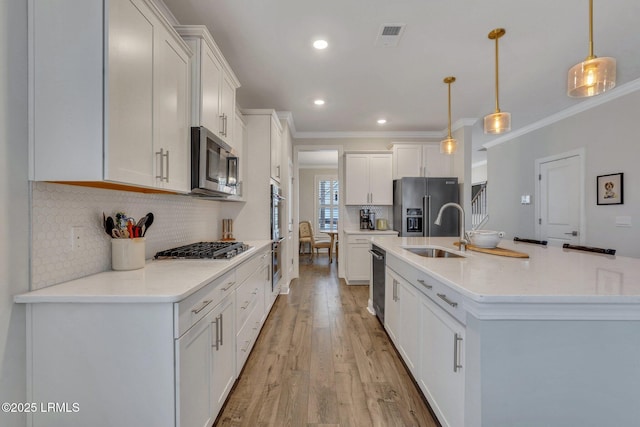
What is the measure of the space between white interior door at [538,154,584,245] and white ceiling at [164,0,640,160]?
883 mm

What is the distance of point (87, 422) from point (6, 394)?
0.30 metres

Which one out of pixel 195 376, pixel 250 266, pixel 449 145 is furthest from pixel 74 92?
pixel 449 145

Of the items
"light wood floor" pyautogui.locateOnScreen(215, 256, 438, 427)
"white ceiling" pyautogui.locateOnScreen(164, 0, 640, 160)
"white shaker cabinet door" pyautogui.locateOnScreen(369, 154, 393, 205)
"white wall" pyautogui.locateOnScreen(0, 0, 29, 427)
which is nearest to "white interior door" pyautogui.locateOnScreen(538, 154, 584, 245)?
"white ceiling" pyautogui.locateOnScreen(164, 0, 640, 160)

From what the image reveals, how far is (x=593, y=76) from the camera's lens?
5.31 ft

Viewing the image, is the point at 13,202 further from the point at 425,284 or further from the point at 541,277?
the point at 541,277

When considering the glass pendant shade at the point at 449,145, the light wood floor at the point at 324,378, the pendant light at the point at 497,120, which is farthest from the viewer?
the glass pendant shade at the point at 449,145

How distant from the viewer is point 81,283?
131 cm

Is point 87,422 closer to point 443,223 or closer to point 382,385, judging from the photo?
point 382,385

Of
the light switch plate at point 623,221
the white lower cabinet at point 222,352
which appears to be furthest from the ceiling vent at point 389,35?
the light switch plate at point 623,221

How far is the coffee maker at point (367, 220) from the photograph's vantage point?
17.7 ft

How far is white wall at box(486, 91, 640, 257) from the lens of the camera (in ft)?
11.4

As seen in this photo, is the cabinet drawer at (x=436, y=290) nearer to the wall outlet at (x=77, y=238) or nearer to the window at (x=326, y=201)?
the wall outlet at (x=77, y=238)

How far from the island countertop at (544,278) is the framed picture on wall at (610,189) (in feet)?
7.81

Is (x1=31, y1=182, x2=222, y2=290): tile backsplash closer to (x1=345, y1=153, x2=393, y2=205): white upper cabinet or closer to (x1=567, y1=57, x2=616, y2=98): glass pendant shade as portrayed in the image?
(x1=567, y1=57, x2=616, y2=98): glass pendant shade
